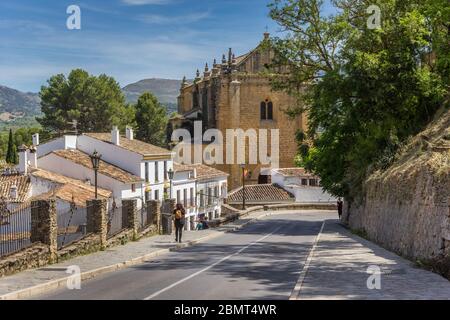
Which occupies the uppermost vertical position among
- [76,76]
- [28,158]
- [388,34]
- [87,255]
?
[76,76]

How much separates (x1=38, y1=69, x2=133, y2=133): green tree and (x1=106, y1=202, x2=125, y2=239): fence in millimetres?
62438

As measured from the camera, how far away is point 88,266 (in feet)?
58.9

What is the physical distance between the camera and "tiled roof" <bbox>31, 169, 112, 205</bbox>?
34.3 m

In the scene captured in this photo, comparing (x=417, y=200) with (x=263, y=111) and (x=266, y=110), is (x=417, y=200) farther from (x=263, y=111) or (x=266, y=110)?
(x=266, y=110)

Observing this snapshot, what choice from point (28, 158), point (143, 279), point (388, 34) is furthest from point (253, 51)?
point (143, 279)

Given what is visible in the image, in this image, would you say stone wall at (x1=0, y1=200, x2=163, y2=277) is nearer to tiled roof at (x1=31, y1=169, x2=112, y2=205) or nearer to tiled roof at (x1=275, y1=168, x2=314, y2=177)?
tiled roof at (x1=31, y1=169, x2=112, y2=205)

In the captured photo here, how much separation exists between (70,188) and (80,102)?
54127 mm

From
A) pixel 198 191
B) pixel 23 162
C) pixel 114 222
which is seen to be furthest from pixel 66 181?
pixel 198 191

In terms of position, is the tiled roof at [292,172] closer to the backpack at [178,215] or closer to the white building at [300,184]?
the white building at [300,184]

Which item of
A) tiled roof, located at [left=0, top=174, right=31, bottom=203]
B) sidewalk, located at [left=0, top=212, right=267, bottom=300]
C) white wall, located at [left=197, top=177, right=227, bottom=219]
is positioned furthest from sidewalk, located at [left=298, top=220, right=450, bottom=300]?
white wall, located at [left=197, top=177, right=227, bottom=219]

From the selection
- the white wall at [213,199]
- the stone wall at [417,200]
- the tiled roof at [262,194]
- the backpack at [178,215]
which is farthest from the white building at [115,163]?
the tiled roof at [262,194]

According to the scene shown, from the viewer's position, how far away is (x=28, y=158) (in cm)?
4272
